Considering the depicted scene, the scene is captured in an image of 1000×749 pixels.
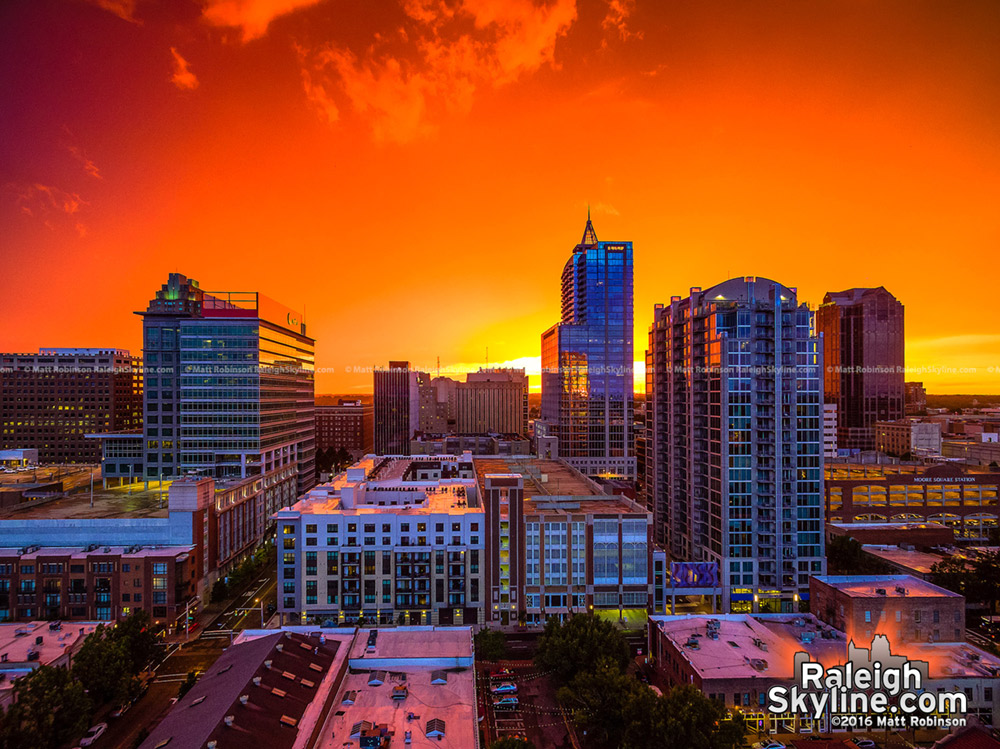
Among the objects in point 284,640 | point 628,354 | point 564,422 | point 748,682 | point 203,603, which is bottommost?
point 203,603

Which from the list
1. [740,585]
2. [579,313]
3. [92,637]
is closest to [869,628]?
[740,585]

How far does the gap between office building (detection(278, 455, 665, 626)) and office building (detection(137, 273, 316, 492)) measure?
157 ft

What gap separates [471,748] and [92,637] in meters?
45.0

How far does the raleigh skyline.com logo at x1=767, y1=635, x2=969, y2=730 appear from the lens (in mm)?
42188

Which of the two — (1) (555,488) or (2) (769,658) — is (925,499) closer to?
(1) (555,488)

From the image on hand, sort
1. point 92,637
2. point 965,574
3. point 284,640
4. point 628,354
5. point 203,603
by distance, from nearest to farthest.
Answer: point 284,640 → point 92,637 → point 965,574 → point 203,603 → point 628,354

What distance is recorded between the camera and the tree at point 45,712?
43625 mm

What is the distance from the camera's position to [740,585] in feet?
276

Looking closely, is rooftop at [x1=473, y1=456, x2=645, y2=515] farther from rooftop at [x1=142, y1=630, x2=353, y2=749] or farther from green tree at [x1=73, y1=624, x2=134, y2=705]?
green tree at [x1=73, y1=624, x2=134, y2=705]

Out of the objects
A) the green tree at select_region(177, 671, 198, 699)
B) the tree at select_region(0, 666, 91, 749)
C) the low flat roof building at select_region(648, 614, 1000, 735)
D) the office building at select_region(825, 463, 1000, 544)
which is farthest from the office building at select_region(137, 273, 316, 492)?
the office building at select_region(825, 463, 1000, 544)

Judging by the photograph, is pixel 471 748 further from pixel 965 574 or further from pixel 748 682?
pixel 965 574

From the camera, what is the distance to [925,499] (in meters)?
108

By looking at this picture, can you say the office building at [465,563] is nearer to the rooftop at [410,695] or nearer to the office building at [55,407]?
the rooftop at [410,695]

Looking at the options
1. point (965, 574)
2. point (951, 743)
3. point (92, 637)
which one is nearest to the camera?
point (951, 743)
